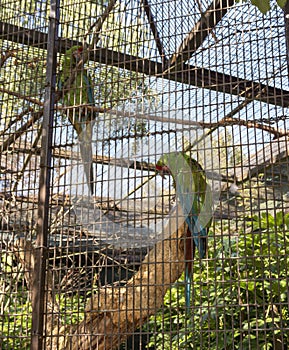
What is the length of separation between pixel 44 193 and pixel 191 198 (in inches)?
20.9

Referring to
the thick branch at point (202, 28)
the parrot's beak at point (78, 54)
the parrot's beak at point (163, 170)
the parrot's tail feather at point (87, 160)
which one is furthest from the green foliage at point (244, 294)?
the parrot's beak at point (78, 54)

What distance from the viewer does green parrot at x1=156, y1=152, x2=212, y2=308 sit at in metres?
1.87

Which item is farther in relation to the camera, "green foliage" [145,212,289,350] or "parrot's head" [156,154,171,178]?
"parrot's head" [156,154,171,178]

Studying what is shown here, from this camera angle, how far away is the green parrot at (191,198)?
1865 mm

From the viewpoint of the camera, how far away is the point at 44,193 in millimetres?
1931

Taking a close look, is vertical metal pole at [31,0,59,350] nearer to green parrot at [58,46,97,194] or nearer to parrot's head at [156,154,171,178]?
green parrot at [58,46,97,194]

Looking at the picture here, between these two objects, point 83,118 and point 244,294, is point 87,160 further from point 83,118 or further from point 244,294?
point 244,294

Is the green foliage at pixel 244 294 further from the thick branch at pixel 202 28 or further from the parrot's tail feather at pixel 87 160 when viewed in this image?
the thick branch at pixel 202 28

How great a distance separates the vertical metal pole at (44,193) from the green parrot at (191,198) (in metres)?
0.45

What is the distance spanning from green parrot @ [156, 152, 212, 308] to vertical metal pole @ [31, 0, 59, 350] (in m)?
0.45

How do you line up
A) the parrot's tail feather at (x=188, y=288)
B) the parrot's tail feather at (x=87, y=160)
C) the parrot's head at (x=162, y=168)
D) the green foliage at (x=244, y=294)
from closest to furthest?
1. the green foliage at (x=244, y=294)
2. the parrot's tail feather at (x=188, y=288)
3. the parrot's tail feather at (x=87, y=160)
4. the parrot's head at (x=162, y=168)

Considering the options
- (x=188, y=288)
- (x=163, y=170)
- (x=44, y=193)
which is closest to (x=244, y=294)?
(x=163, y=170)

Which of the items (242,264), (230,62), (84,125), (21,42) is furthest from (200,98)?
(242,264)

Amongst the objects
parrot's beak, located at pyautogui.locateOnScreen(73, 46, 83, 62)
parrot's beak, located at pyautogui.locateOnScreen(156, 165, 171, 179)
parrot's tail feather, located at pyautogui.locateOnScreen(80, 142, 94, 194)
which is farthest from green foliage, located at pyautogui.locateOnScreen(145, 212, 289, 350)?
parrot's beak, located at pyautogui.locateOnScreen(73, 46, 83, 62)
